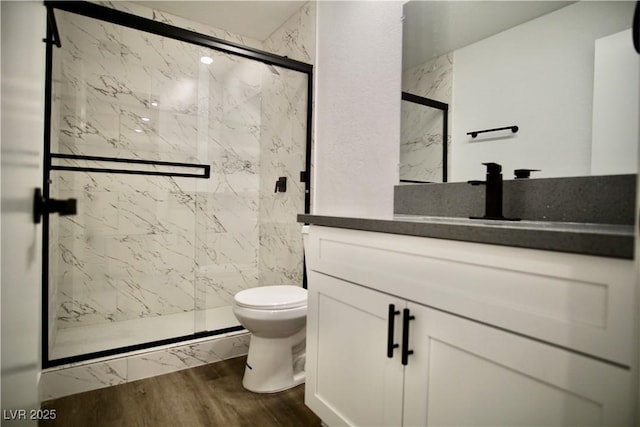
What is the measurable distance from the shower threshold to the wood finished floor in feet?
0.81

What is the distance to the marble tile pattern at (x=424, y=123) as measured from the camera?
4.74 feet

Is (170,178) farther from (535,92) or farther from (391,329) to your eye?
(535,92)

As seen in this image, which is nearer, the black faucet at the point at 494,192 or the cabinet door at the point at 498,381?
the cabinet door at the point at 498,381

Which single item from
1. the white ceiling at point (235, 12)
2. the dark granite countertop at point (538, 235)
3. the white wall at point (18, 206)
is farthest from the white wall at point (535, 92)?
the white ceiling at point (235, 12)

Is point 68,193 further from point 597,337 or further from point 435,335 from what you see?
point 597,337

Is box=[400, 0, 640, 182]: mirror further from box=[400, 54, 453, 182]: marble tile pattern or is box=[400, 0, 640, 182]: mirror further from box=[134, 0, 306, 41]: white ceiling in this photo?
box=[134, 0, 306, 41]: white ceiling

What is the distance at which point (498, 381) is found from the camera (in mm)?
726

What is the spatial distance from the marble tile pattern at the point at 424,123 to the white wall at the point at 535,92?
0.21ft

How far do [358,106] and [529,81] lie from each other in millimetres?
762

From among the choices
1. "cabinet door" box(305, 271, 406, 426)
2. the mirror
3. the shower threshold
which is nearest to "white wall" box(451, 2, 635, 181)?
the mirror

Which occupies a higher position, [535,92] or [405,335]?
[535,92]

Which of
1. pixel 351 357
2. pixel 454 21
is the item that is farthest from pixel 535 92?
pixel 351 357

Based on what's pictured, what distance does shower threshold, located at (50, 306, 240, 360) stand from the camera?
186cm

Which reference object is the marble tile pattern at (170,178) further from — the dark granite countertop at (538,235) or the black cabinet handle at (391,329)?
the dark granite countertop at (538,235)
